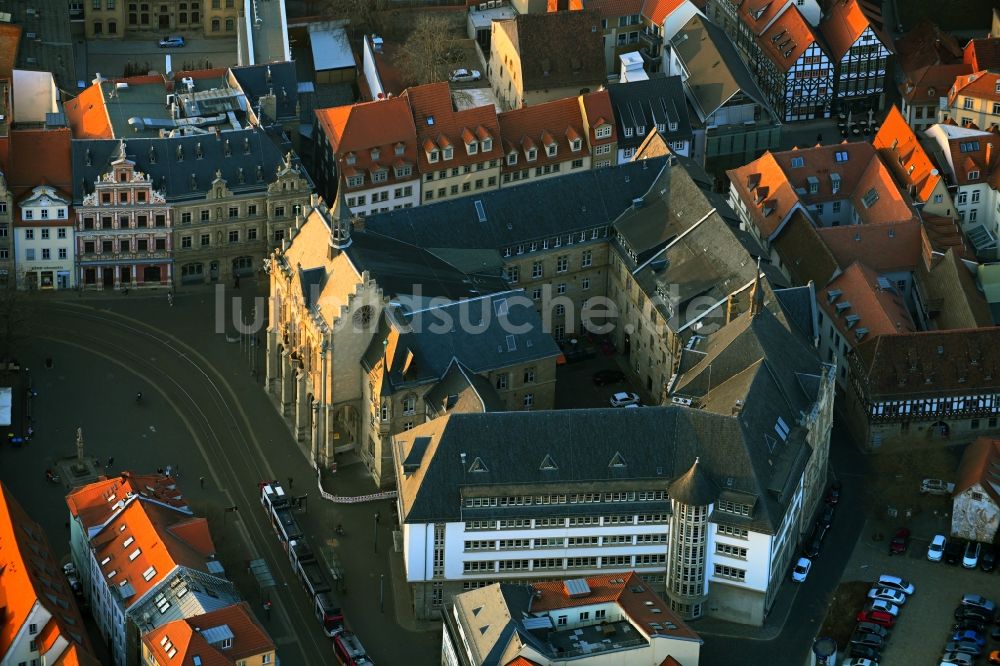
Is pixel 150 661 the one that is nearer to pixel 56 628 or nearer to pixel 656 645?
pixel 56 628

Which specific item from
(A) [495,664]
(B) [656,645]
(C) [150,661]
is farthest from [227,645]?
(B) [656,645]

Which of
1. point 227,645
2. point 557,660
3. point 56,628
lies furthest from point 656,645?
point 56,628

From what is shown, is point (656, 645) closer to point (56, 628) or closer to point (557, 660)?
point (557, 660)

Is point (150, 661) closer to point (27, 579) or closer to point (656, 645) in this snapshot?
point (27, 579)

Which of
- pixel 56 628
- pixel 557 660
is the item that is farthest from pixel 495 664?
pixel 56 628

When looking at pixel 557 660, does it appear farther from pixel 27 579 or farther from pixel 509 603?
pixel 27 579
